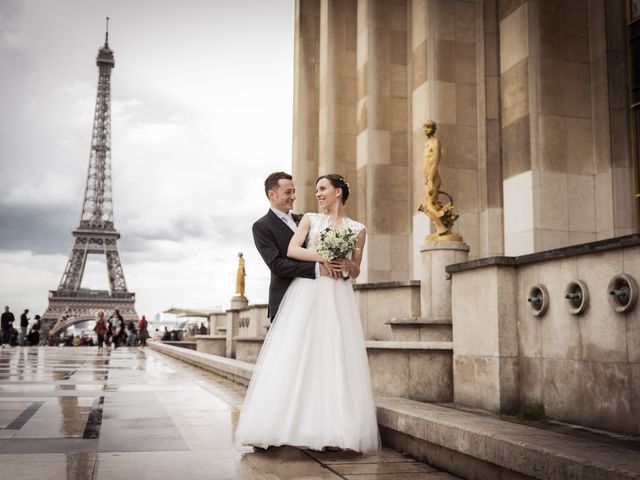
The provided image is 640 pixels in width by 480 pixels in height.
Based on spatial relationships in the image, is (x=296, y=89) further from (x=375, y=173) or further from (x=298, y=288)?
(x=298, y=288)

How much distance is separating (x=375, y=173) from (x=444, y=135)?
3.87 metres

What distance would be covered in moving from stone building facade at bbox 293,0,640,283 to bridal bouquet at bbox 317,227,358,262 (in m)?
9.88

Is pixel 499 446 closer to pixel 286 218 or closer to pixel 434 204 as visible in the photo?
pixel 286 218

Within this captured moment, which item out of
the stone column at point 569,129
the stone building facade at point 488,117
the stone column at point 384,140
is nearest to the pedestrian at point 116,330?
the stone building facade at point 488,117

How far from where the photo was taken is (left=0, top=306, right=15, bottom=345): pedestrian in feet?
125

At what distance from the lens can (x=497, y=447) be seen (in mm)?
4469

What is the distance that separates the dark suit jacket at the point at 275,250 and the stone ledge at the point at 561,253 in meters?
2.65

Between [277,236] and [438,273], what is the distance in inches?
274

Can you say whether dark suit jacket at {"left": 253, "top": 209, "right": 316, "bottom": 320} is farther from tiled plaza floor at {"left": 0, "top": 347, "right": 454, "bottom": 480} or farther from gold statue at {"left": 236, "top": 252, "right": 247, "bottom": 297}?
gold statue at {"left": 236, "top": 252, "right": 247, "bottom": 297}

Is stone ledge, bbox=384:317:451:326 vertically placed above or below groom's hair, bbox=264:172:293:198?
below

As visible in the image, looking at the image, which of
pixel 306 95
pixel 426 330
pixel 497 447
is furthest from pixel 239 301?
pixel 497 447

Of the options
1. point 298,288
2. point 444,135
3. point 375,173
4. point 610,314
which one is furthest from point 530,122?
point 298,288

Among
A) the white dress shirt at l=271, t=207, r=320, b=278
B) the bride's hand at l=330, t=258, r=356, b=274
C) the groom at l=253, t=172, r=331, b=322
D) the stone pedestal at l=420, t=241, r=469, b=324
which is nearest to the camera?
the bride's hand at l=330, t=258, r=356, b=274

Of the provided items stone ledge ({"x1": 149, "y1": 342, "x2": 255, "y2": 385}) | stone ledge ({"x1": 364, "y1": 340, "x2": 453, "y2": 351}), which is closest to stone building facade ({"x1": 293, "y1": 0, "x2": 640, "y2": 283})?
stone ledge ({"x1": 149, "y1": 342, "x2": 255, "y2": 385})
